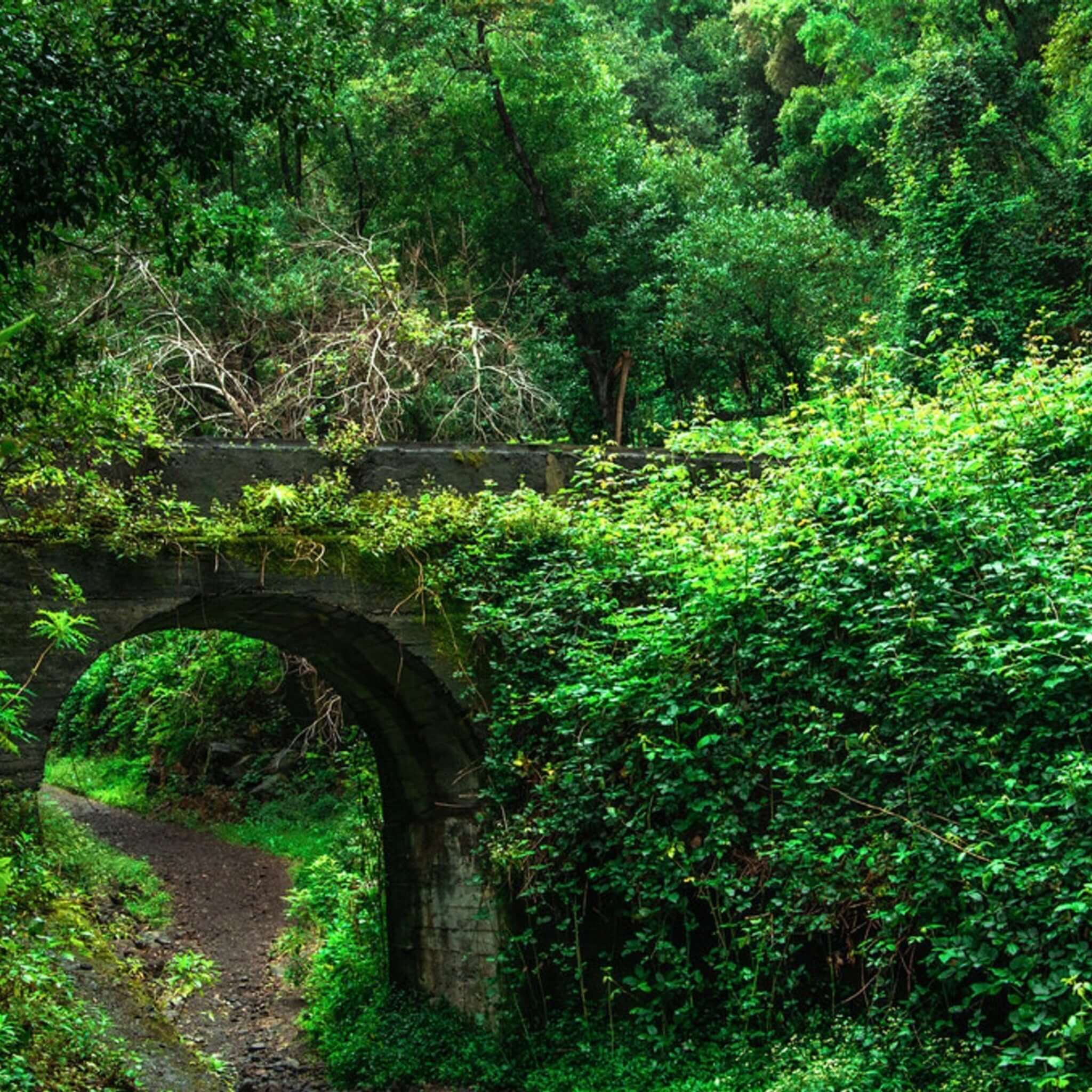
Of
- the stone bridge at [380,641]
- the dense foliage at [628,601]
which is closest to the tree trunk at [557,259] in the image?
the dense foliage at [628,601]

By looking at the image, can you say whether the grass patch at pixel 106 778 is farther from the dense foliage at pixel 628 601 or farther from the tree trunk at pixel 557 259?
the tree trunk at pixel 557 259

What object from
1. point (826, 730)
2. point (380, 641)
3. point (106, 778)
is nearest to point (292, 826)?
point (106, 778)

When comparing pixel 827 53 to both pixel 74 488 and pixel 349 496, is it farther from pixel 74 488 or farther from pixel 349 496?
pixel 74 488

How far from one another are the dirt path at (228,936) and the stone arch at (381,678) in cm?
112

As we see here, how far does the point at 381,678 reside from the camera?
7.72 m

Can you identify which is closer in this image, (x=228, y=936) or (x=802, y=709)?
(x=802, y=709)

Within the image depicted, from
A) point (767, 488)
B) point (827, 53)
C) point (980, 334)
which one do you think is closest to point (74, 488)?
point (767, 488)

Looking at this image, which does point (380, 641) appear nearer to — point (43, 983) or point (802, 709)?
point (802, 709)

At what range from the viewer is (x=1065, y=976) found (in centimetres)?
436

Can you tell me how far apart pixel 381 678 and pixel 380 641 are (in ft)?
1.44

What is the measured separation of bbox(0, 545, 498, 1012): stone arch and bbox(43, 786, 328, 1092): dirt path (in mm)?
1121

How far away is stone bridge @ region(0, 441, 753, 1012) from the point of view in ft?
20.7

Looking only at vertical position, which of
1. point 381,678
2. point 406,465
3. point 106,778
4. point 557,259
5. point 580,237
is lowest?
point 381,678

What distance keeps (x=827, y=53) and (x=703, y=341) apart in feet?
32.7
